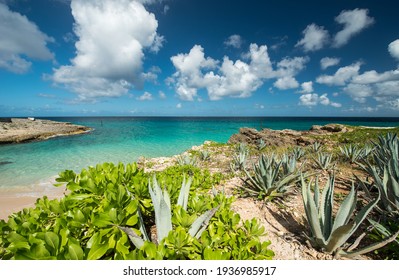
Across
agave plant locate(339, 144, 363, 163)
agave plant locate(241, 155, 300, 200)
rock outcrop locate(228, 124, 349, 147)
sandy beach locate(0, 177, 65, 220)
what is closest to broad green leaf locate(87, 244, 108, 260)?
agave plant locate(241, 155, 300, 200)

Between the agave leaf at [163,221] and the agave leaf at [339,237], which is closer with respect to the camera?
the agave leaf at [163,221]

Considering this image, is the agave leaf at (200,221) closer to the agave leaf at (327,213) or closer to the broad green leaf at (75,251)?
the broad green leaf at (75,251)

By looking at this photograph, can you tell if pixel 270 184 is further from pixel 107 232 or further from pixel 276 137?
pixel 276 137

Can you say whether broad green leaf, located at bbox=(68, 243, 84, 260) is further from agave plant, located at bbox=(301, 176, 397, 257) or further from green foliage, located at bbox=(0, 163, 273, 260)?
agave plant, located at bbox=(301, 176, 397, 257)

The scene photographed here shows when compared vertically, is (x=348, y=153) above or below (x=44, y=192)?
above

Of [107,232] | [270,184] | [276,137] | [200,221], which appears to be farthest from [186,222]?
[276,137]

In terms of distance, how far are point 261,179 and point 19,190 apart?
28.5 feet

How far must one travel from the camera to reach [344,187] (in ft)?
12.3

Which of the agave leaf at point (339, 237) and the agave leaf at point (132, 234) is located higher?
the agave leaf at point (132, 234)

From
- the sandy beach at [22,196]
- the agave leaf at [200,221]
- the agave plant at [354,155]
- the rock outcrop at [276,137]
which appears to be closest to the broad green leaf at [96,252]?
the agave leaf at [200,221]
